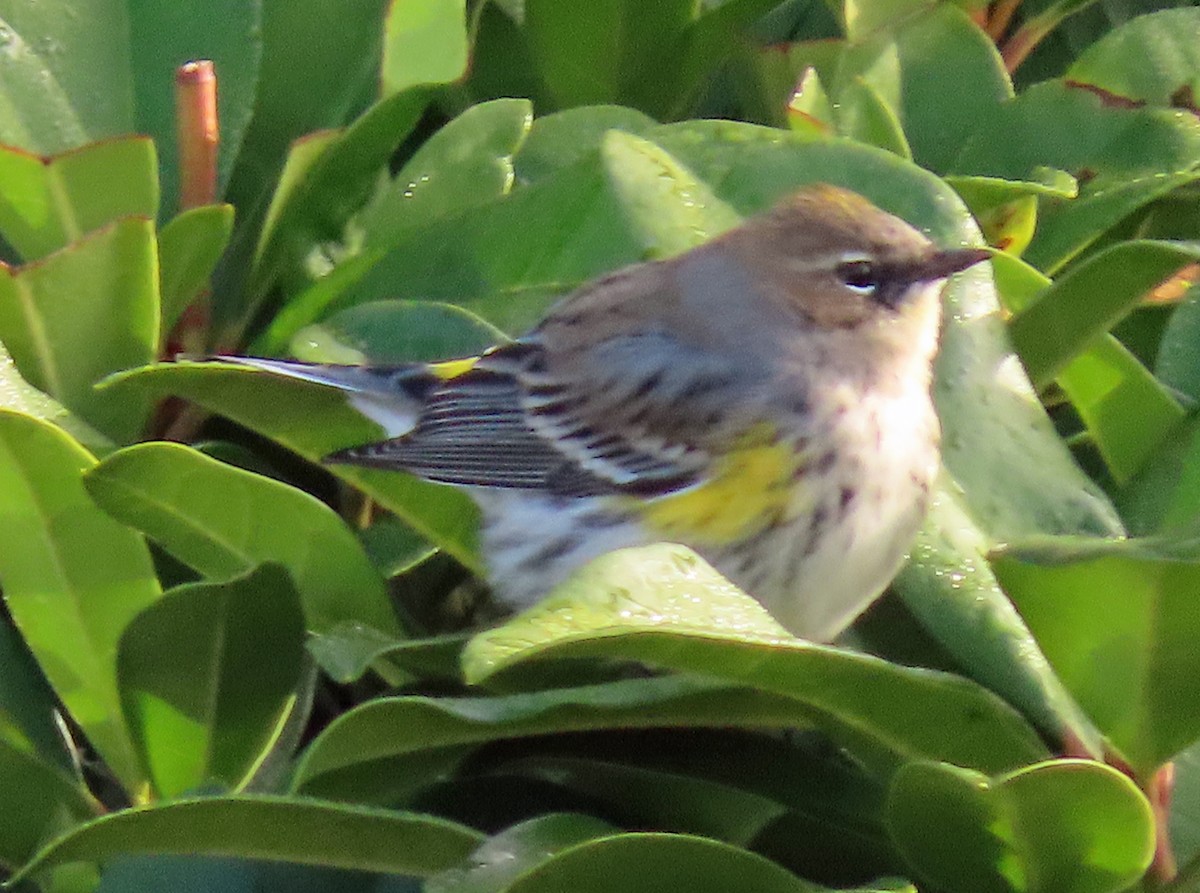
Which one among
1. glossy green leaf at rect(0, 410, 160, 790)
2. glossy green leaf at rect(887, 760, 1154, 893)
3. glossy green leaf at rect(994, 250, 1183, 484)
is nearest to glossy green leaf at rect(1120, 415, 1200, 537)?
glossy green leaf at rect(994, 250, 1183, 484)

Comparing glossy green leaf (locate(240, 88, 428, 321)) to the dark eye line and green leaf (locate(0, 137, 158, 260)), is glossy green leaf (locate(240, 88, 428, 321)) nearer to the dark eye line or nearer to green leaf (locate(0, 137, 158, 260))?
green leaf (locate(0, 137, 158, 260))

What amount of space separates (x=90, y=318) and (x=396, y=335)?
28 centimetres

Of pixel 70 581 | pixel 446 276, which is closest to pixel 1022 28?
pixel 446 276

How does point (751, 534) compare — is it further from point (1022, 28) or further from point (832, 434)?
point (1022, 28)

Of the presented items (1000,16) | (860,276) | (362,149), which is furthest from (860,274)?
(362,149)

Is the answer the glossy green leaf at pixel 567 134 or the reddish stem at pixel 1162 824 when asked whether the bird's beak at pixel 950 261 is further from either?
the reddish stem at pixel 1162 824

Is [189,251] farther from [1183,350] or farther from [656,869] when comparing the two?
[1183,350]

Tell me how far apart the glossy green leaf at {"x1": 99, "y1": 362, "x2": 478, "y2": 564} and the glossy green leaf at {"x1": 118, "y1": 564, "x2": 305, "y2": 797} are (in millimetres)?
200

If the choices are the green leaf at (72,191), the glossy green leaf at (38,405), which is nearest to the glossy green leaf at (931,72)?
the green leaf at (72,191)

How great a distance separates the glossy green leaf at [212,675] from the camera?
4.25 feet

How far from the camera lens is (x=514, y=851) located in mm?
1102

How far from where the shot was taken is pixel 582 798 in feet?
4.16

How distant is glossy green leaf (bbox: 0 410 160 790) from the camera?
133 cm

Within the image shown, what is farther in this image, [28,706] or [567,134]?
[567,134]
